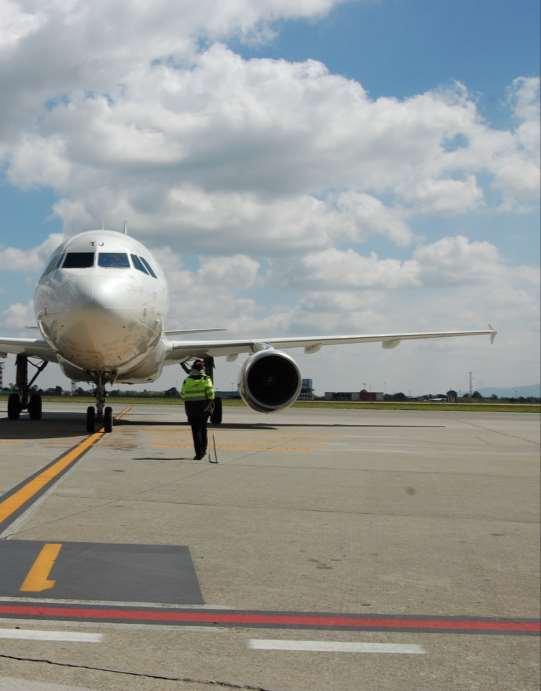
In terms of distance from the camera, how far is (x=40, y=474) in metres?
8.82

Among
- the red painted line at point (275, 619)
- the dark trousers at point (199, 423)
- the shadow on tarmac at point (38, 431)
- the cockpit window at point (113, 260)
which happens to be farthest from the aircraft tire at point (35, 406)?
the red painted line at point (275, 619)

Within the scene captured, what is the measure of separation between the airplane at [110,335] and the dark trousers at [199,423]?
337 cm

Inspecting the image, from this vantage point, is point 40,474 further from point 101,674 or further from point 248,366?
point 248,366

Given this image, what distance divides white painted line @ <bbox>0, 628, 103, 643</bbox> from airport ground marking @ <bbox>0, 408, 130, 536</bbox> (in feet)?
7.09

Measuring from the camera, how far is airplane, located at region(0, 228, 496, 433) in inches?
577

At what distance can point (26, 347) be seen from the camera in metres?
19.1

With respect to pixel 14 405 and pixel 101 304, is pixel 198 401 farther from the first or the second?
pixel 14 405

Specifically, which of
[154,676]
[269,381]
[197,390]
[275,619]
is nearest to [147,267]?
[269,381]

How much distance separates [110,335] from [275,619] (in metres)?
11.3

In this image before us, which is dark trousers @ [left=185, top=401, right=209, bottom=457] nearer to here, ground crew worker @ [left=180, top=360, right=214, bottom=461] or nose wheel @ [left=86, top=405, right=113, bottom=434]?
ground crew worker @ [left=180, top=360, right=214, bottom=461]

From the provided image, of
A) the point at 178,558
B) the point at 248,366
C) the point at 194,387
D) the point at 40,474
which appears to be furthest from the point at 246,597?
the point at 248,366

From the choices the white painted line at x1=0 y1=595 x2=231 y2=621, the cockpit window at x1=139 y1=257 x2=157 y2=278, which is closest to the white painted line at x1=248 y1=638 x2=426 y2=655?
the white painted line at x1=0 y1=595 x2=231 y2=621

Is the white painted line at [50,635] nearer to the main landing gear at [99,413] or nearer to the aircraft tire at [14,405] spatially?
the main landing gear at [99,413]

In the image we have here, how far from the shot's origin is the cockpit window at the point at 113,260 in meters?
15.7
